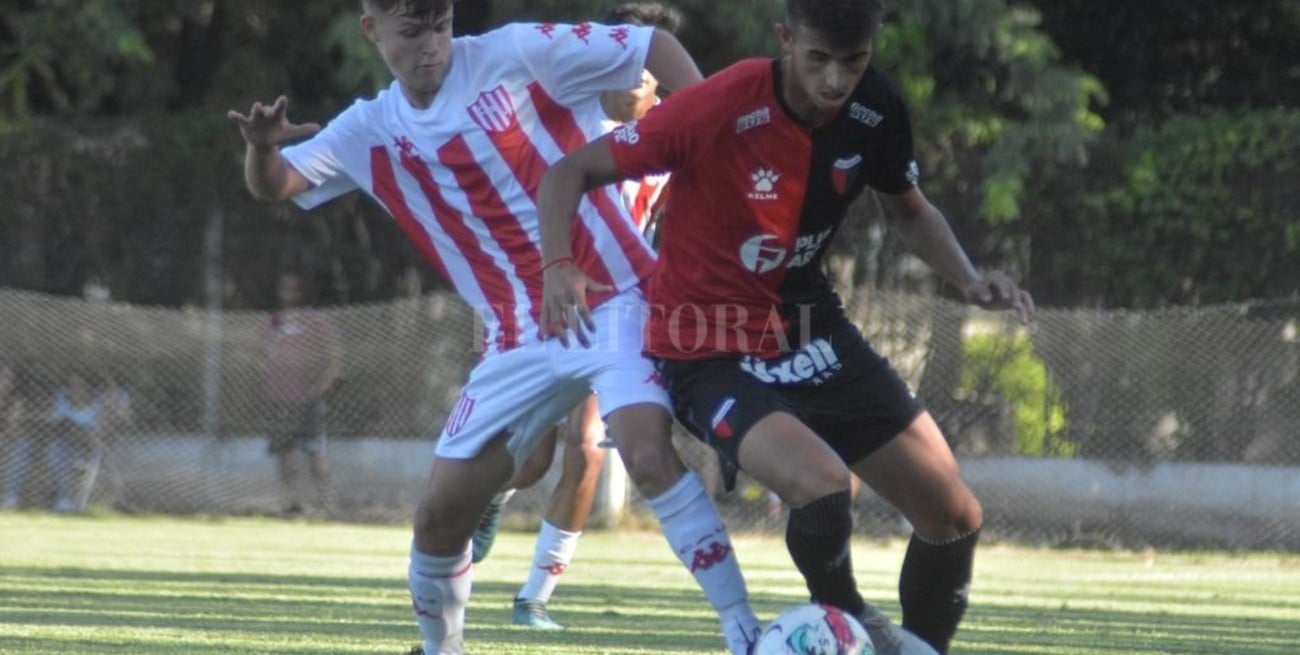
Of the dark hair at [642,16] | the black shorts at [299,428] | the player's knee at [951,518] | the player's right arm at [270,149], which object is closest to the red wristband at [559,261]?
the player's right arm at [270,149]

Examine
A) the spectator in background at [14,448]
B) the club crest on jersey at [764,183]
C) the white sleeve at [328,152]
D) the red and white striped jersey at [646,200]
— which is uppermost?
the club crest on jersey at [764,183]

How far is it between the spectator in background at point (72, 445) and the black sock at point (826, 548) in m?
11.1

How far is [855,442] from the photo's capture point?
5.11 m

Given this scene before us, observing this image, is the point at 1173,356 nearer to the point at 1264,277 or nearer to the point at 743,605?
the point at 1264,277

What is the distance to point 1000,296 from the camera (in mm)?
5309

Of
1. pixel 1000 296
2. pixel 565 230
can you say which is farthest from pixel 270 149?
pixel 1000 296

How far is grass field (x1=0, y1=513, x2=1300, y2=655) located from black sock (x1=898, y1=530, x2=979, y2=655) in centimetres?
125

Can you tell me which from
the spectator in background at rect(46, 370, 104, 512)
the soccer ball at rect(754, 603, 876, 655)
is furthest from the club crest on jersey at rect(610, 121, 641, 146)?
the spectator in background at rect(46, 370, 104, 512)

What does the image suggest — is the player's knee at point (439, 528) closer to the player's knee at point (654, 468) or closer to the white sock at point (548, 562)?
the player's knee at point (654, 468)

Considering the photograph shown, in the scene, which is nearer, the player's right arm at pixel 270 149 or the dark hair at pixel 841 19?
the dark hair at pixel 841 19

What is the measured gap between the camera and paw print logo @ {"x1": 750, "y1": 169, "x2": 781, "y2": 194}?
5043mm

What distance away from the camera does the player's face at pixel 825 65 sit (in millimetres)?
4805

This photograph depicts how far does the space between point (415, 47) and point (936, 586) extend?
194 centimetres

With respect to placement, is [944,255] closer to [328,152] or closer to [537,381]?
[537,381]
